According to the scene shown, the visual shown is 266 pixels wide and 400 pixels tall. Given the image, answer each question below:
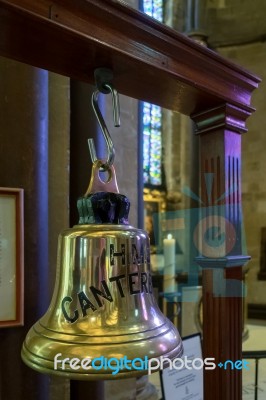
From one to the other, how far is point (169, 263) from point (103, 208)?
238 cm

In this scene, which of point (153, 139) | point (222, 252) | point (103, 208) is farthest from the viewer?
point (153, 139)

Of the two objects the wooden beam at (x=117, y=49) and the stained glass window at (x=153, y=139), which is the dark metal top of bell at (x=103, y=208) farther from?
the stained glass window at (x=153, y=139)

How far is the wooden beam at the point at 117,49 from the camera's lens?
0.52 metres

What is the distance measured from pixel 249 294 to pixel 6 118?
5.18 metres

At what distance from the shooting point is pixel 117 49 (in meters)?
0.57

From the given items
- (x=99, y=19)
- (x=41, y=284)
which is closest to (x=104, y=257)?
(x=99, y=19)

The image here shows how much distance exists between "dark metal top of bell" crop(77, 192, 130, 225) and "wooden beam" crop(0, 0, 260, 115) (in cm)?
21

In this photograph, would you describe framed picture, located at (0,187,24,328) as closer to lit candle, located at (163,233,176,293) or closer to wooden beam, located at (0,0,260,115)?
wooden beam, located at (0,0,260,115)

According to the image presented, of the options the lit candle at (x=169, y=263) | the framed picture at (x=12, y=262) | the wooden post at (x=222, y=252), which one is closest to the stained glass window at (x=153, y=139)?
the lit candle at (x=169, y=263)

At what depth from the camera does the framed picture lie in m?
0.96

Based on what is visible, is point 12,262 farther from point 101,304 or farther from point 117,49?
point 117,49

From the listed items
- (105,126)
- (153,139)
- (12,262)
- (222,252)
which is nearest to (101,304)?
(105,126)

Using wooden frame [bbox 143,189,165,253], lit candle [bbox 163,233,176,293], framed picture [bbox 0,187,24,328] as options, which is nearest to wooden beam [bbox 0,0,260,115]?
framed picture [bbox 0,187,24,328]

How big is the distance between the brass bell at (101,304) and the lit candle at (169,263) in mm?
2030
